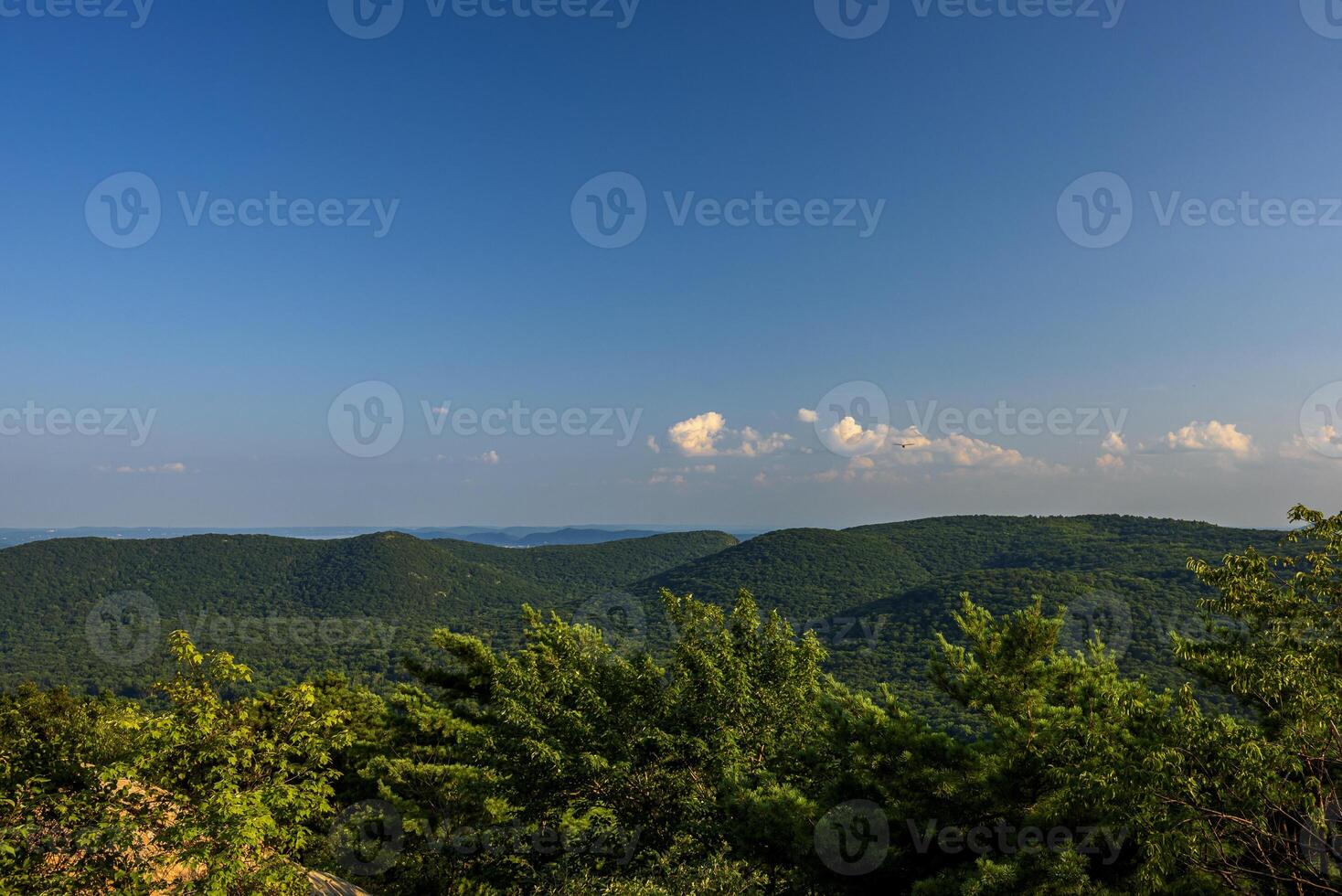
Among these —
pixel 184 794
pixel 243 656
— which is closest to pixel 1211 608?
pixel 184 794

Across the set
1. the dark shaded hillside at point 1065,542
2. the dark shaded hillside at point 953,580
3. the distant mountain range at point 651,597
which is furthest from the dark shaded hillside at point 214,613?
the dark shaded hillside at point 1065,542

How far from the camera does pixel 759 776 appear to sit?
15445mm

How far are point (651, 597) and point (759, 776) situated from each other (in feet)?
501

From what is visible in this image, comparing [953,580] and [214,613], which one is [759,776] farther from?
[214,613]

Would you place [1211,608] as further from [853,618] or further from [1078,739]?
[853,618]

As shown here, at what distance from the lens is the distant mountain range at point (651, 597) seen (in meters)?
94.5

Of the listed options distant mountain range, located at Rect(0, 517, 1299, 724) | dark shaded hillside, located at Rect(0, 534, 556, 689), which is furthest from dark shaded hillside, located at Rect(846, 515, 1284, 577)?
dark shaded hillside, located at Rect(0, 534, 556, 689)

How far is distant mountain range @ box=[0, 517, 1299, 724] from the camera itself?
9450cm

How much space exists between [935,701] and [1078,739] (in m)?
54.4

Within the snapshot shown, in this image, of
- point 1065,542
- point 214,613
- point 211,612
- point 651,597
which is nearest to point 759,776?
point 651,597

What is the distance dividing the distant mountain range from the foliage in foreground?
54164 mm

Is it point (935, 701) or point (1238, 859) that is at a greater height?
point (1238, 859)

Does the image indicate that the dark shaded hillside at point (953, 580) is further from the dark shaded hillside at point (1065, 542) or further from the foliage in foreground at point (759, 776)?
the foliage in foreground at point (759, 776)

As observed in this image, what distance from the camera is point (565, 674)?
17.7 meters
